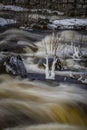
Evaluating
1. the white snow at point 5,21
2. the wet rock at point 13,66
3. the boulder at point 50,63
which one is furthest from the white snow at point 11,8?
the wet rock at point 13,66

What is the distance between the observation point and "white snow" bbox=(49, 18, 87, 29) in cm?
1428

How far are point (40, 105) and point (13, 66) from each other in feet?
5.79

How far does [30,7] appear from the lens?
649 inches

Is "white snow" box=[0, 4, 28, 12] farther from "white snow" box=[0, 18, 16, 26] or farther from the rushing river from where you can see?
the rushing river

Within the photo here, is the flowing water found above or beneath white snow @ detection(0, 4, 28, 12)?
beneath

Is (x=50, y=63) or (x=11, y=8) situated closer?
(x=50, y=63)

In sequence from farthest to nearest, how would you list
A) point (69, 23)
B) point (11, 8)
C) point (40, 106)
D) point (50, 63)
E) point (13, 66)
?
1. point (11, 8)
2. point (69, 23)
3. point (50, 63)
4. point (13, 66)
5. point (40, 106)

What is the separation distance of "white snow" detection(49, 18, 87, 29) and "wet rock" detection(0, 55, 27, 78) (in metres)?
4.66

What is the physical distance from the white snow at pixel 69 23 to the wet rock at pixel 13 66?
183 inches

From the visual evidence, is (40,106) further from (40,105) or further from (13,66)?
(13,66)

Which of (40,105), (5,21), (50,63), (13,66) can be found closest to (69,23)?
(5,21)

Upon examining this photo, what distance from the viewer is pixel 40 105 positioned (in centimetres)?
776

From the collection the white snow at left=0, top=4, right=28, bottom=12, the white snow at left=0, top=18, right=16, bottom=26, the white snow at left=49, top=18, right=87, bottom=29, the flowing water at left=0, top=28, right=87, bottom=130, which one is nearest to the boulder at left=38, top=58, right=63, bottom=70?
the flowing water at left=0, top=28, right=87, bottom=130

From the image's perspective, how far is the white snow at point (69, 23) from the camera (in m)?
14.3
